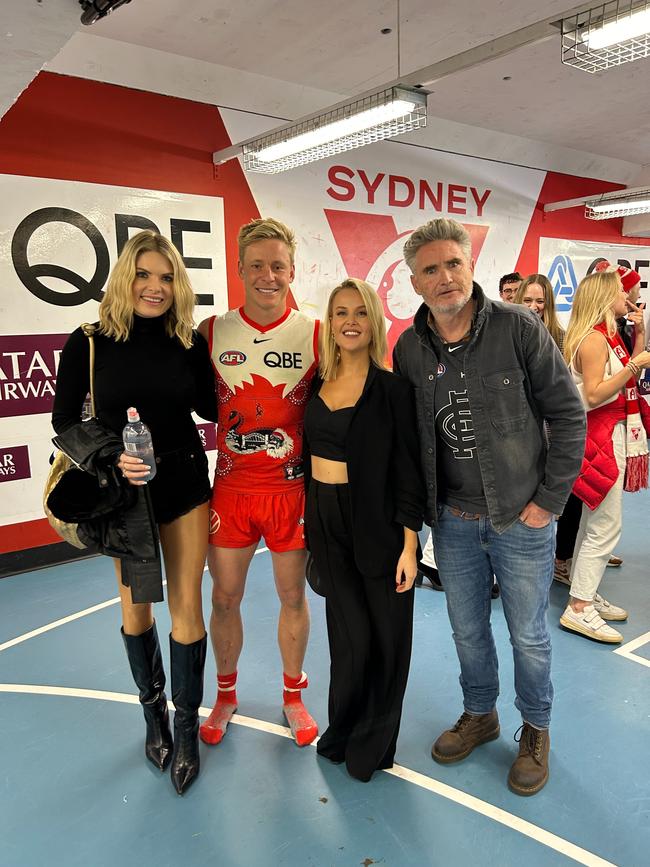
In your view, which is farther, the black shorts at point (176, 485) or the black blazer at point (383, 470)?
the black shorts at point (176, 485)

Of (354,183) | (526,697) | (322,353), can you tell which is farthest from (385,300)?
(526,697)

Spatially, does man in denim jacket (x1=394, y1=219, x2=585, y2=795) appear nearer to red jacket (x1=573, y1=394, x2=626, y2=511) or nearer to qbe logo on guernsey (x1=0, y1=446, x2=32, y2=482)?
red jacket (x1=573, y1=394, x2=626, y2=511)

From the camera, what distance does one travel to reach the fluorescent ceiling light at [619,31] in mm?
2529

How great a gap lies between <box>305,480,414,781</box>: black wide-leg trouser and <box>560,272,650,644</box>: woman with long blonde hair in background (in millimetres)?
1541

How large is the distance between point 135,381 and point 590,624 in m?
2.63

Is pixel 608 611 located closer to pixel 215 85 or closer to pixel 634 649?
pixel 634 649

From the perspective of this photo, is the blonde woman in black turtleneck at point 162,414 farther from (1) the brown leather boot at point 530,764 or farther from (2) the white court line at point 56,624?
(2) the white court line at point 56,624

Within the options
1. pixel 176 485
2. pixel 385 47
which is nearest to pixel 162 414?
pixel 176 485

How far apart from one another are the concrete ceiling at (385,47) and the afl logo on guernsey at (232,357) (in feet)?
8.56

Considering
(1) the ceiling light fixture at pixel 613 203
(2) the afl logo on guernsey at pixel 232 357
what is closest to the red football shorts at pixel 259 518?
(2) the afl logo on guernsey at pixel 232 357

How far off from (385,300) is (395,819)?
15.8 feet

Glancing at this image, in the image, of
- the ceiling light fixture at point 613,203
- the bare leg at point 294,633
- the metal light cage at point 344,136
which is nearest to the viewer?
the bare leg at point 294,633

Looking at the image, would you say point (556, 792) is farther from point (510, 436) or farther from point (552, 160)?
point (552, 160)

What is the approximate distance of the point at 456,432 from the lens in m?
1.92
